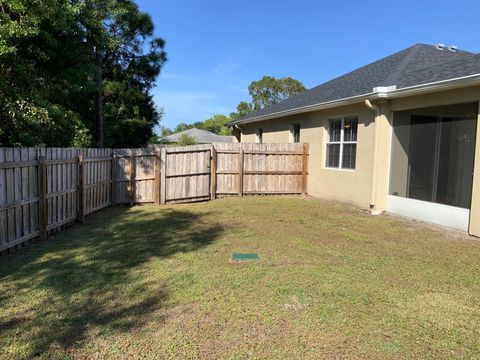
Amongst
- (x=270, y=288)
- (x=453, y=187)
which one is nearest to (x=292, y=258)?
(x=270, y=288)

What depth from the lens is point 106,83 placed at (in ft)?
53.4

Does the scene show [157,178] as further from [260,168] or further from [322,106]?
[322,106]

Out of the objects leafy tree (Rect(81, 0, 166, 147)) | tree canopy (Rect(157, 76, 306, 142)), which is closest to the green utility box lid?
leafy tree (Rect(81, 0, 166, 147))

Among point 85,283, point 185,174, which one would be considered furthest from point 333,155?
point 85,283

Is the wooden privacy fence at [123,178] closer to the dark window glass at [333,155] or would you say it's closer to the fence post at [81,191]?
the fence post at [81,191]

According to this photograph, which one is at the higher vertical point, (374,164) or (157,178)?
(374,164)

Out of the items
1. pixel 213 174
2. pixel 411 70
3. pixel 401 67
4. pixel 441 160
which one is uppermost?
pixel 401 67

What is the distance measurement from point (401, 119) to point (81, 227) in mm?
7834

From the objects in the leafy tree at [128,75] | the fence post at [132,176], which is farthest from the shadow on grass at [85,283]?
the leafy tree at [128,75]

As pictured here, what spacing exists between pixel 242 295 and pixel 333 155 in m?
8.65

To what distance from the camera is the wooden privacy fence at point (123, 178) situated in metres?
6.03

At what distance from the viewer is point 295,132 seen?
1488 centimetres

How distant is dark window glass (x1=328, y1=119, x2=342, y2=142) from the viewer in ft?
38.7

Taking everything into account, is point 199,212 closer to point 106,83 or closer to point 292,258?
point 292,258
